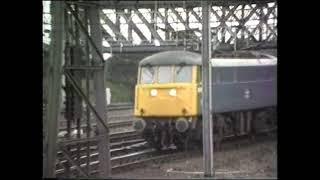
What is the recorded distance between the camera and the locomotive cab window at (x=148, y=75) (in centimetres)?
837

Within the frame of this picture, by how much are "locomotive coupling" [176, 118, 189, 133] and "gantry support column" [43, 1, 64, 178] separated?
349cm

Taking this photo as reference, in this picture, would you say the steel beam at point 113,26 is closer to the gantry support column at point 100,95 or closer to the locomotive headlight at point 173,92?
the gantry support column at point 100,95

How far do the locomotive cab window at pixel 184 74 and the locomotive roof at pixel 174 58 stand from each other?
0.28 ft

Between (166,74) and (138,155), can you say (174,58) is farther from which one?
(138,155)

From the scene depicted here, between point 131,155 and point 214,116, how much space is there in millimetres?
1905

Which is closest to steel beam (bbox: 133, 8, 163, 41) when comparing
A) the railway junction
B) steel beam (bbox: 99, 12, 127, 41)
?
the railway junction

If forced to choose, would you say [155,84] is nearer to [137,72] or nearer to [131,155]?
[137,72]

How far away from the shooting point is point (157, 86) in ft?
27.0

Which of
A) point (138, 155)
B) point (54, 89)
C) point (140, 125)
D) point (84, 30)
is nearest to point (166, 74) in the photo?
point (140, 125)

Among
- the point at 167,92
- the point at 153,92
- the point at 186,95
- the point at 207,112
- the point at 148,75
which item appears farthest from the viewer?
the point at 148,75

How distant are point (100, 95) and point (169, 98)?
3403 millimetres

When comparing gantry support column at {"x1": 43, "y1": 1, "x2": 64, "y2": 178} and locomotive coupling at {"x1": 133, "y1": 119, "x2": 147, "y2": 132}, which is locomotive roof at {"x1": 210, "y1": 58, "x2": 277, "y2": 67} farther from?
gantry support column at {"x1": 43, "y1": 1, "x2": 64, "y2": 178}

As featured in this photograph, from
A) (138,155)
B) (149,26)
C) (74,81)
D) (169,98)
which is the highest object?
(149,26)
